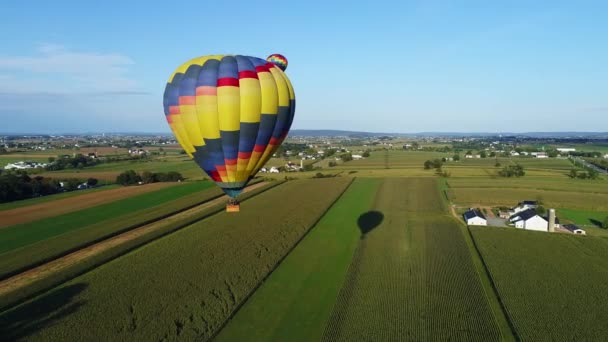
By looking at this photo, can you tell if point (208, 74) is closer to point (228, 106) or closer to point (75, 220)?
point (228, 106)

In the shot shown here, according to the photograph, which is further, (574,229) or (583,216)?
(583,216)

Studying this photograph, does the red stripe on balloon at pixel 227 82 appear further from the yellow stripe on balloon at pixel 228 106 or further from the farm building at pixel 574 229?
the farm building at pixel 574 229

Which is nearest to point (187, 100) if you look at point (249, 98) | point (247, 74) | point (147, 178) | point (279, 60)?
point (249, 98)

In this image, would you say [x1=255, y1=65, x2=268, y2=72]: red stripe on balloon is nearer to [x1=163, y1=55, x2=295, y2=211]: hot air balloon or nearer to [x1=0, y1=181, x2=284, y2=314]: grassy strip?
[x1=163, y1=55, x2=295, y2=211]: hot air balloon

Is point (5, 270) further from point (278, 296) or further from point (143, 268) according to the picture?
point (278, 296)

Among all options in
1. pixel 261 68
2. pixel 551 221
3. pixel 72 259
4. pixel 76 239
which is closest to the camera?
pixel 261 68

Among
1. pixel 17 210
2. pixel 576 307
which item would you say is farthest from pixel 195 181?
pixel 576 307

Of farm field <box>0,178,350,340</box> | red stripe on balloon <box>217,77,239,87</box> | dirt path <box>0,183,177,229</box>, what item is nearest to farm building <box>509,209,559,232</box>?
farm field <box>0,178,350,340</box>
